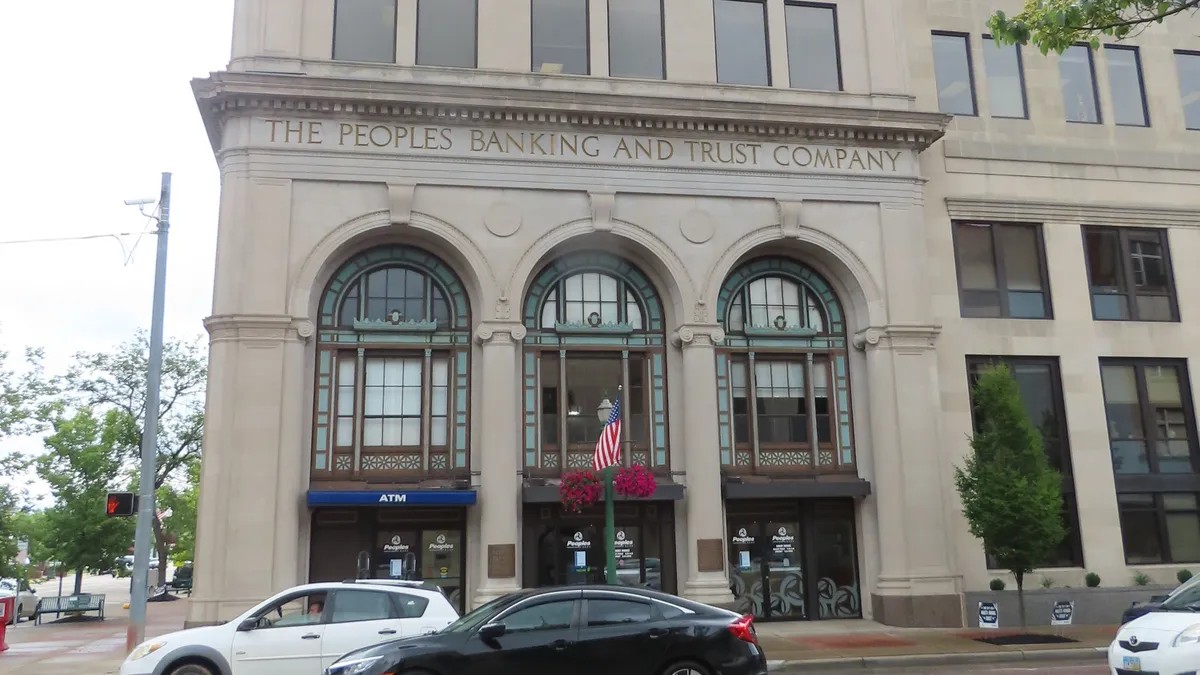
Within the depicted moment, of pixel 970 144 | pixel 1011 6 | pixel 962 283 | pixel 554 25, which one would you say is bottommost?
pixel 962 283

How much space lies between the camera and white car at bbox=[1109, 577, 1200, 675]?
9.51 meters

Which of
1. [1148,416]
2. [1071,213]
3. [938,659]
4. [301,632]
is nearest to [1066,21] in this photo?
[938,659]

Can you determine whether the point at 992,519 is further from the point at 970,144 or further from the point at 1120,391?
the point at 970,144

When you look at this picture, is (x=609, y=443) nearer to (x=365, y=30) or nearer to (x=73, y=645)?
(x=365, y=30)

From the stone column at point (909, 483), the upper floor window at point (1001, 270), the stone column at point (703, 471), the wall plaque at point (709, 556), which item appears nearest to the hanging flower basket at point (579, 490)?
the stone column at point (703, 471)

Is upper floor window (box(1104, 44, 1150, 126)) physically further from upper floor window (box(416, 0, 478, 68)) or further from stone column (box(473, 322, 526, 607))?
stone column (box(473, 322, 526, 607))

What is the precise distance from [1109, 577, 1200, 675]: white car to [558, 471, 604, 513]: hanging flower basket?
9.82m

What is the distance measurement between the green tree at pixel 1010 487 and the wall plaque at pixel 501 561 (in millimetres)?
9519

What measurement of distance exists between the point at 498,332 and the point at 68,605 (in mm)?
15935

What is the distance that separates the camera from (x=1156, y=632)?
33.0 ft

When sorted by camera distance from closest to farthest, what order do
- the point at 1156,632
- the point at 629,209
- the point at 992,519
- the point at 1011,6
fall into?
the point at 1156,632
the point at 992,519
the point at 629,209
the point at 1011,6

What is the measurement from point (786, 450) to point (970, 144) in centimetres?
946

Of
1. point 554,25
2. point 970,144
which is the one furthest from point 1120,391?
point 554,25

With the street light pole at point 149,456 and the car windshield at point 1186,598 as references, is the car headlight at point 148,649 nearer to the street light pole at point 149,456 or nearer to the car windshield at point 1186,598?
the street light pole at point 149,456
